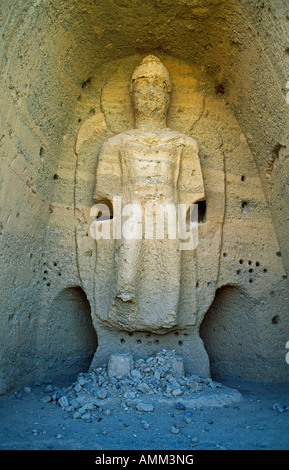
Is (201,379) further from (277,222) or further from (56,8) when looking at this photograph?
(56,8)

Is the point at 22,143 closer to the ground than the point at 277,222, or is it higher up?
higher up

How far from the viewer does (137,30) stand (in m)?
3.88

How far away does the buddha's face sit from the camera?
381 cm

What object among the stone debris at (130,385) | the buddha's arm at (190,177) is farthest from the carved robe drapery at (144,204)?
the stone debris at (130,385)

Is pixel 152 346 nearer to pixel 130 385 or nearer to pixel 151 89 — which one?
pixel 130 385

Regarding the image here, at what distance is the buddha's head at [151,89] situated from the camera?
12.5ft

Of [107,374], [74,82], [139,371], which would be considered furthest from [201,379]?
[74,82]

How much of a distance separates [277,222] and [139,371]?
1.73 meters

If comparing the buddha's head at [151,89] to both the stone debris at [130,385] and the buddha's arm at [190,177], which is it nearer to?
the buddha's arm at [190,177]

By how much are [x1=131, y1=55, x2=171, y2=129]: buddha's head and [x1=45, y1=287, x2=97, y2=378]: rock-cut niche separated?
168 cm

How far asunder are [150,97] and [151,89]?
0.22 ft

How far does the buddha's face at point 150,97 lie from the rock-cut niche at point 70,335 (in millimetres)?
1678

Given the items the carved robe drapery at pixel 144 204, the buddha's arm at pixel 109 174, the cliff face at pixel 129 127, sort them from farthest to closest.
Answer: the buddha's arm at pixel 109 174
the carved robe drapery at pixel 144 204
the cliff face at pixel 129 127

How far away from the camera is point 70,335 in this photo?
3988mm
